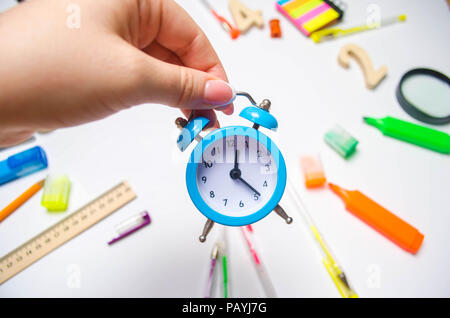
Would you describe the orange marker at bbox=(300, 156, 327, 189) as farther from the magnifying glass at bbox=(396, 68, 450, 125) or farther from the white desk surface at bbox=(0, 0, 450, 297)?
the magnifying glass at bbox=(396, 68, 450, 125)

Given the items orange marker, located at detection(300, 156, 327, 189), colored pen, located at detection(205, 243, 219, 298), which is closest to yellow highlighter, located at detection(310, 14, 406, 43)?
orange marker, located at detection(300, 156, 327, 189)

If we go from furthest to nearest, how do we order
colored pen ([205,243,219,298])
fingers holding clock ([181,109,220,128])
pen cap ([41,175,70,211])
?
pen cap ([41,175,70,211])
colored pen ([205,243,219,298])
fingers holding clock ([181,109,220,128])

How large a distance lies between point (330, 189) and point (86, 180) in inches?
43.0

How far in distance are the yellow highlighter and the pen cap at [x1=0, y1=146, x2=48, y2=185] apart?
4.84ft

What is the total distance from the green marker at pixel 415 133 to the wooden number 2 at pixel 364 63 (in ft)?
0.70

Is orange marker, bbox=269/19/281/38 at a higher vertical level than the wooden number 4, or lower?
lower

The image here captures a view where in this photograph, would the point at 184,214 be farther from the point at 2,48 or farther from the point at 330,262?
the point at 2,48

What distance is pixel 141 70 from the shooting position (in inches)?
31.6

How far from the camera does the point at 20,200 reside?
1.33 m

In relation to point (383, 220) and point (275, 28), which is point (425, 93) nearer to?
point (383, 220)

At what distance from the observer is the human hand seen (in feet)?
2.58

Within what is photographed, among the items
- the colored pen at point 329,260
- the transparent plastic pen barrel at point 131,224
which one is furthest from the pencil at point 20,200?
the colored pen at point 329,260

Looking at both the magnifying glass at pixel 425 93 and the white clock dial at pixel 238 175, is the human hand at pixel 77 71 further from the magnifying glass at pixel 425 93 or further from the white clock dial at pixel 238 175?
the magnifying glass at pixel 425 93
